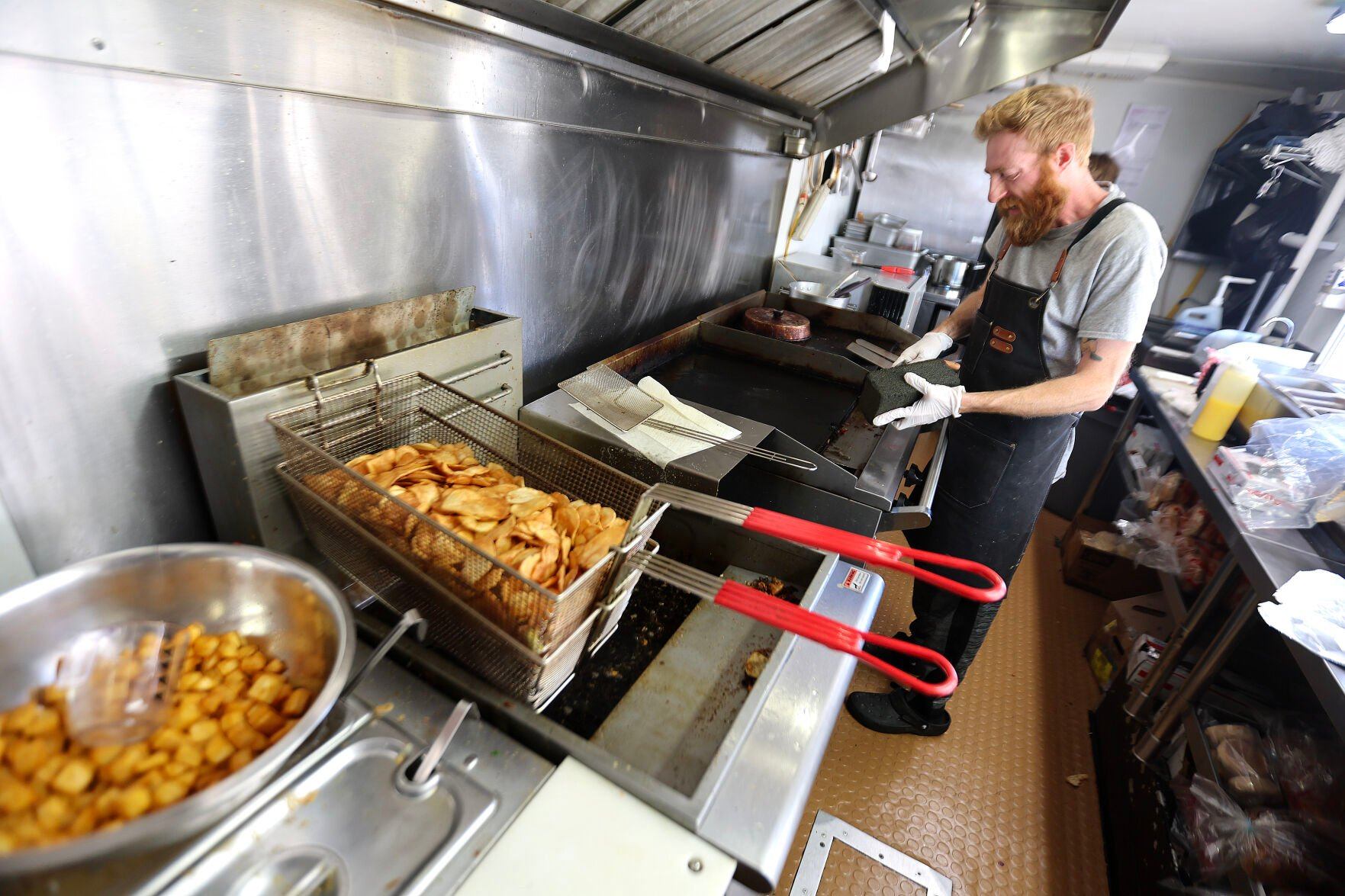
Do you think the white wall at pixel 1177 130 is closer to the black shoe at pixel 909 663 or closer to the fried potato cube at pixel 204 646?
the black shoe at pixel 909 663

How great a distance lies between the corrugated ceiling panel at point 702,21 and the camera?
1.47m

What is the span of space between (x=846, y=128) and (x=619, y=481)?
8.92 feet

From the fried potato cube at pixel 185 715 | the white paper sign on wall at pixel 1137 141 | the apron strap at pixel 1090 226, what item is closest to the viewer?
the fried potato cube at pixel 185 715

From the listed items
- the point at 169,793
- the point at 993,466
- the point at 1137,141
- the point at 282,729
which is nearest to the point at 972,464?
the point at 993,466

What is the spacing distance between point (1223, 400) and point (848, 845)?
225cm

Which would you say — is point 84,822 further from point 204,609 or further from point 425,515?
point 425,515

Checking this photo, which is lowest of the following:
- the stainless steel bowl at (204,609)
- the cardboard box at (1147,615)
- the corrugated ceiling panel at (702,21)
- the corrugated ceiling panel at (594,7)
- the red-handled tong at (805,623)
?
the cardboard box at (1147,615)

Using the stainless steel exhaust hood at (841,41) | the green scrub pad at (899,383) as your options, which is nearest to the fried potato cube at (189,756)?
the stainless steel exhaust hood at (841,41)

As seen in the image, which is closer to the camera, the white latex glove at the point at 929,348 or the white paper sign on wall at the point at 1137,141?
the white latex glove at the point at 929,348

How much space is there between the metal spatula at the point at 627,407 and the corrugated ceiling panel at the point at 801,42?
117 cm

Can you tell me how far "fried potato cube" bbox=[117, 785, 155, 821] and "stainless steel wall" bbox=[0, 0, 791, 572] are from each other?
0.55 metres

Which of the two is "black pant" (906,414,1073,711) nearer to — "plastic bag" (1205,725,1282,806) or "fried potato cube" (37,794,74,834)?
"plastic bag" (1205,725,1282,806)

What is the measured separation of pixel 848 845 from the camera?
177 centimetres

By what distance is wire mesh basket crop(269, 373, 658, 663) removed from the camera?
759 millimetres
